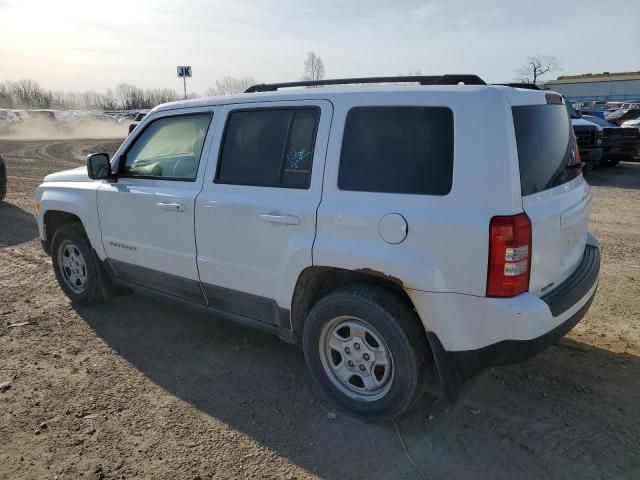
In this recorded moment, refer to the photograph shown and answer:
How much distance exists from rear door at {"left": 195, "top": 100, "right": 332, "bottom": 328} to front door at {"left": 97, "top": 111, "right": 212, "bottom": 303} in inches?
7.3

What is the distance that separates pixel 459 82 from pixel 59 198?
12.3 feet

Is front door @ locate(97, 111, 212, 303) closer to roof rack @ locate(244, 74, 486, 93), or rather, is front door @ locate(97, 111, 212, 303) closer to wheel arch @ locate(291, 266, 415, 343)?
roof rack @ locate(244, 74, 486, 93)

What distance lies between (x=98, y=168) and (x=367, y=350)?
9.10 ft

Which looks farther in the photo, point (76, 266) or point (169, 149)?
point (76, 266)

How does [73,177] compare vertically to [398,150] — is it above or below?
below

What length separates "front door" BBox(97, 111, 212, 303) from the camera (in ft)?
12.4

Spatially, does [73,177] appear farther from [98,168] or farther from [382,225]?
→ [382,225]

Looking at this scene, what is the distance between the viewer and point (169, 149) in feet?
13.8

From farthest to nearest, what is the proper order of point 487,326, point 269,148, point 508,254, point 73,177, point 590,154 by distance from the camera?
point 590,154 < point 73,177 < point 269,148 < point 487,326 < point 508,254

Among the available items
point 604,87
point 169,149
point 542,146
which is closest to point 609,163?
point 542,146

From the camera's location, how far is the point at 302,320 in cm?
335

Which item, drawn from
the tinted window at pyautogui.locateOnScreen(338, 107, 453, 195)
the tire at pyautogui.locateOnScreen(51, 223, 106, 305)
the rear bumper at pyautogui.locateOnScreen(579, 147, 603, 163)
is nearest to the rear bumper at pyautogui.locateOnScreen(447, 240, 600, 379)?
the tinted window at pyautogui.locateOnScreen(338, 107, 453, 195)

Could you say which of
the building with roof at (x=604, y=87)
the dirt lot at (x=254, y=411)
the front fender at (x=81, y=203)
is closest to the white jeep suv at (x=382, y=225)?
the dirt lot at (x=254, y=411)

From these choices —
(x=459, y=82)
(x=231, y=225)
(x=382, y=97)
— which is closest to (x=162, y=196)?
(x=231, y=225)
